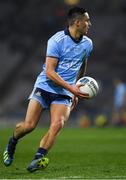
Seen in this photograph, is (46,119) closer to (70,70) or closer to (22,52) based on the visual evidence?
(22,52)

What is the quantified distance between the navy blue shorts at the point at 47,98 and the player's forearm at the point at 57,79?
306 mm

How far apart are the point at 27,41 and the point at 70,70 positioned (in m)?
28.7

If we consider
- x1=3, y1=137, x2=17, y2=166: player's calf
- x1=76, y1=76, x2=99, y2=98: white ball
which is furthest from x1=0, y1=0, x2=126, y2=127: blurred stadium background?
x1=76, y1=76, x2=99, y2=98: white ball

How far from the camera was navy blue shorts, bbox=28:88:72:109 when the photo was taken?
1067 cm

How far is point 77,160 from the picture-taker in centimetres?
1298

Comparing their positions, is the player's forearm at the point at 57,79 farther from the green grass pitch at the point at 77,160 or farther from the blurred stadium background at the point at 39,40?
the blurred stadium background at the point at 39,40

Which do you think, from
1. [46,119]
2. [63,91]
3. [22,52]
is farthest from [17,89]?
[63,91]

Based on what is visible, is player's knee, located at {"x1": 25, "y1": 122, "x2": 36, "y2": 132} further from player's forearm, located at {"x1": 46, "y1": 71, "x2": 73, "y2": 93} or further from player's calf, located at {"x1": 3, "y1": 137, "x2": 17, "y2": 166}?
player's forearm, located at {"x1": 46, "y1": 71, "x2": 73, "y2": 93}

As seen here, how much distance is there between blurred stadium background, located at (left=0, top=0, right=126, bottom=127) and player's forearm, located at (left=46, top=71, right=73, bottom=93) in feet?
83.5

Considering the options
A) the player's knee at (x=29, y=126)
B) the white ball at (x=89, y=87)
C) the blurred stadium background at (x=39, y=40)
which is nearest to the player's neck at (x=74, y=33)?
the white ball at (x=89, y=87)

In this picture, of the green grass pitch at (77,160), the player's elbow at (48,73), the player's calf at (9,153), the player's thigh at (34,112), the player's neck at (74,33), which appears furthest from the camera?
the player's calf at (9,153)

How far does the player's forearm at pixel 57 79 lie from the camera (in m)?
10.4

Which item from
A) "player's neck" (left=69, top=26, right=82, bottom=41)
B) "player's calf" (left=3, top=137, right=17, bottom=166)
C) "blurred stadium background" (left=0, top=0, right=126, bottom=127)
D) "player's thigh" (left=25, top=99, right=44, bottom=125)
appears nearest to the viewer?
"player's thigh" (left=25, top=99, right=44, bottom=125)

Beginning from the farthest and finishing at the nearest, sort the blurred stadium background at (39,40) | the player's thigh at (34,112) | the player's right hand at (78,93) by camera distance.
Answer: the blurred stadium background at (39,40)
the player's thigh at (34,112)
the player's right hand at (78,93)
